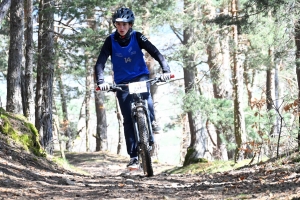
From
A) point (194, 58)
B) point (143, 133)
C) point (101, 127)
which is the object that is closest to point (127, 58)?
point (143, 133)

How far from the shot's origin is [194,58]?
827 inches

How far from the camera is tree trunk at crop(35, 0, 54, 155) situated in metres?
13.4

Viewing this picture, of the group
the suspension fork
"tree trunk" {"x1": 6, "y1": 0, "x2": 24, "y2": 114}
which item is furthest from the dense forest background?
the suspension fork

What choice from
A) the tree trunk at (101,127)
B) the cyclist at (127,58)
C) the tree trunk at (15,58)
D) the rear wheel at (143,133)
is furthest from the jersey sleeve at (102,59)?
the tree trunk at (101,127)

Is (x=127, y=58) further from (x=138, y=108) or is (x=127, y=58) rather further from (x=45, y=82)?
(x=45, y=82)

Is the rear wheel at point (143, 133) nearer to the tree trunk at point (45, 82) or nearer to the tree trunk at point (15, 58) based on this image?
the tree trunk at point (15, 58)

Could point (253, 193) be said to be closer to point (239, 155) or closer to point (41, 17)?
point (239, 155)

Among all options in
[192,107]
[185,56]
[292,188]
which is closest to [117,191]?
[292,188]

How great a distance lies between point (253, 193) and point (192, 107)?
13.2m

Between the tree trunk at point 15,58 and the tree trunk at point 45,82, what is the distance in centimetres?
182

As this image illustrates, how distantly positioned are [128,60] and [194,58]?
49.0 feet

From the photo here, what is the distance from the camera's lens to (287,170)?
643cm

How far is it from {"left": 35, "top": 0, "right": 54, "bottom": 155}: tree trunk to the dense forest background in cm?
3

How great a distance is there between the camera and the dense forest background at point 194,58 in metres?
10.0
